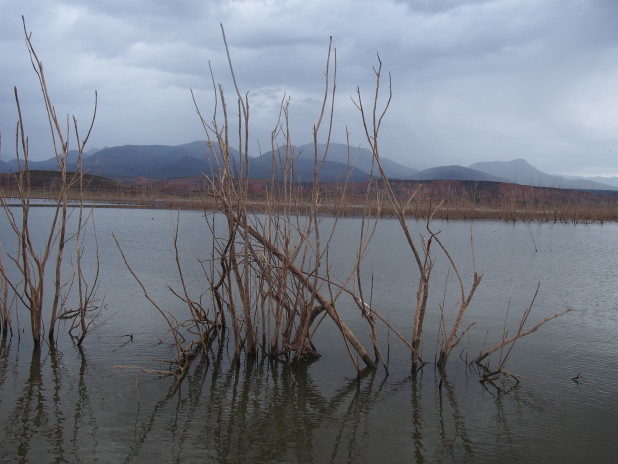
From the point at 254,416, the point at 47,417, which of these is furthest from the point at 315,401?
the point at 47,417

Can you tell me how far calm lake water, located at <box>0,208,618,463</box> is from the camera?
102 inches

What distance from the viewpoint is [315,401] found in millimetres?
3207

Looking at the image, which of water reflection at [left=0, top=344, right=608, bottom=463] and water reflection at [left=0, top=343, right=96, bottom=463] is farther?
water reflection at [left=0, top=344, right=608, bottom=463]

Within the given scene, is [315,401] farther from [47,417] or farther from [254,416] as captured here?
[47,417]

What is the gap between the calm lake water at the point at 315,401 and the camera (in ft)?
8.52

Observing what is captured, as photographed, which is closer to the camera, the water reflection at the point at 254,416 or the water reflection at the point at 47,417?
the water reflection at the point at 47,417

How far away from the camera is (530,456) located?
2.60 metres

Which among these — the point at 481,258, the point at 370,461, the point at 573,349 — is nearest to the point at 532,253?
the point at 481,258

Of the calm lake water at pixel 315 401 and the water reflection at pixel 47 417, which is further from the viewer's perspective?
the calm lake water at pixel 315 401

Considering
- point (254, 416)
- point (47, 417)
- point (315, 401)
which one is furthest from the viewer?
point (315, 401)

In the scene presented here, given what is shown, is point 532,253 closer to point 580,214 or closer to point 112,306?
point 112,306

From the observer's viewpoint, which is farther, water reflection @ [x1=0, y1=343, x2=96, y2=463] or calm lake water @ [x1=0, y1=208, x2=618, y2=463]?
calm lake water @ [x1=0, y1=208, x2=618, y2=463]

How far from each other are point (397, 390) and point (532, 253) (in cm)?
832

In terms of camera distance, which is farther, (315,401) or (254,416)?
(315,401)
